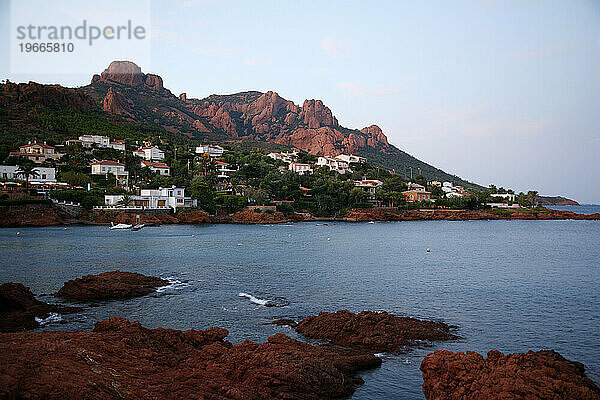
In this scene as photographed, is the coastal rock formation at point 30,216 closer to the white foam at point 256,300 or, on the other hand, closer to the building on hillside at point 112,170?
the building on hillside at point 112,170

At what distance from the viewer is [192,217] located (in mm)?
75625

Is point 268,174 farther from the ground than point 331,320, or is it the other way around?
point 268,174

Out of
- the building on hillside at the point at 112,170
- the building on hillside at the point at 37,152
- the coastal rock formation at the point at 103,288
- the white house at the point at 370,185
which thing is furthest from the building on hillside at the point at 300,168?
the coastal rock formation at the point at 103,288

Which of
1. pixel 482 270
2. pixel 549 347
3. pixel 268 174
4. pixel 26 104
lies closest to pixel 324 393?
pixel 549 347

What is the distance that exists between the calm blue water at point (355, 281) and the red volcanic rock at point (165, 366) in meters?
1.83

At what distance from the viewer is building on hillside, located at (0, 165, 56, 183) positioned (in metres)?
70.1

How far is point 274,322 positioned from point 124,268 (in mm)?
17730

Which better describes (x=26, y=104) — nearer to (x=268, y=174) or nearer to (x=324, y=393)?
(x=268, y=174)

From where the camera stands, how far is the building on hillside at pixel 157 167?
88531 millimetres

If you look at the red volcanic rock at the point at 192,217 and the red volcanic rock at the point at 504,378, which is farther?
the red volcanic rock at the point at 192,217

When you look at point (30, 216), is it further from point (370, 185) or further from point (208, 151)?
point (370, 185)

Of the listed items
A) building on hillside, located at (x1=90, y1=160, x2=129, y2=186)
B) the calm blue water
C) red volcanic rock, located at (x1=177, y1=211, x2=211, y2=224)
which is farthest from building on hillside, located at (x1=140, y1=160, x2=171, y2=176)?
the calm blue water

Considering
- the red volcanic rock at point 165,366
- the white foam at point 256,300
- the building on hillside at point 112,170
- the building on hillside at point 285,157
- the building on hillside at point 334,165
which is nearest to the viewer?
the red volcanic rock at point 165,366

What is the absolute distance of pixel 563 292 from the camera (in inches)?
1094
